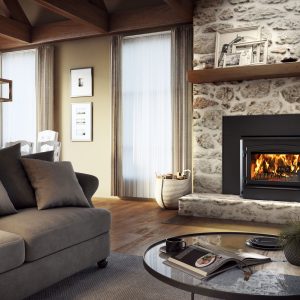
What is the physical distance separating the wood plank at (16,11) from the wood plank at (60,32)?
0.23m

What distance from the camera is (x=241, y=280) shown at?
5.26 feet

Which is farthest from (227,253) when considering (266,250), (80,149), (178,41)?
(80,149)

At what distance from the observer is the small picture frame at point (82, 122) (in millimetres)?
6305

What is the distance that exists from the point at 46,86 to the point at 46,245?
15.4ft

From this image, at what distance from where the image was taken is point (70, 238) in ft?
8.11

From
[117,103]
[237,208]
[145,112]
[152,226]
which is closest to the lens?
[152,226]

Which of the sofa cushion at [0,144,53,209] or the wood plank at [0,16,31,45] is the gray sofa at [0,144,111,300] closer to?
the sofa cushion at [0,144,53,209]

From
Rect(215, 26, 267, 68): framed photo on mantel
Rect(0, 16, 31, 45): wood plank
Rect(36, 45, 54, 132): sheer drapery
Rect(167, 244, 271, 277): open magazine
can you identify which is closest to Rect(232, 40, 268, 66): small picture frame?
Rect(215, 26, 267, 68): framed photo on mantel

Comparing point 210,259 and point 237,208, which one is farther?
point 237,208

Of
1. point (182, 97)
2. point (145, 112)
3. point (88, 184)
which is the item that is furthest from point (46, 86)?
point (88, 184)

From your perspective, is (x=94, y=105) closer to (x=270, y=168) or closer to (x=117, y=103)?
(x=117, y=103)

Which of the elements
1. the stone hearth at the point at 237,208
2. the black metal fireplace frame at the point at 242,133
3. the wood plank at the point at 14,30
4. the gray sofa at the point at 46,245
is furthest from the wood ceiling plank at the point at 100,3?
the gray sofa at the point at 46,245

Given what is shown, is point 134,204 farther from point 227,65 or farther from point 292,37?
point 292,37

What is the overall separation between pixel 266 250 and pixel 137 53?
4458mm
